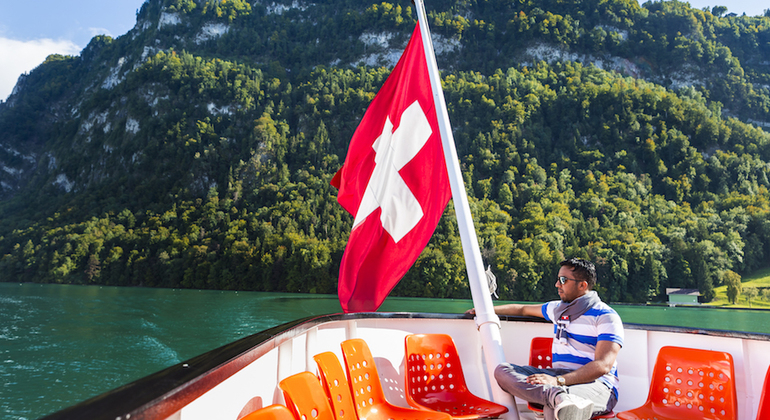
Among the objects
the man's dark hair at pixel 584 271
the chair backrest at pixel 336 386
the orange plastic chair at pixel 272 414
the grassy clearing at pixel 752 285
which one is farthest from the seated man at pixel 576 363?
the grassy clearing at pixel 752 285

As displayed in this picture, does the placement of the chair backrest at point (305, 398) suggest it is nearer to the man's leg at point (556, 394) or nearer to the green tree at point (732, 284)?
the man's leg at point (556, 394)

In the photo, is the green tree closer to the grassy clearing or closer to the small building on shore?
the grassy clearing

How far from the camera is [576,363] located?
91.0 inches

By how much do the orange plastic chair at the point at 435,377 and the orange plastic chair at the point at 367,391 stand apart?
9.0 inches

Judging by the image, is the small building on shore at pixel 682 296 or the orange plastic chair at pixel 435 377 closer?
the orange plastic chair at pixel 435 377

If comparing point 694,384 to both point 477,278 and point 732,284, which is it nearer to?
point 477,278

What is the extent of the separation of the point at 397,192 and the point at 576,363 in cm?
164

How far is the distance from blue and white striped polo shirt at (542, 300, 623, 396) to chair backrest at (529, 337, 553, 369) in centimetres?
49

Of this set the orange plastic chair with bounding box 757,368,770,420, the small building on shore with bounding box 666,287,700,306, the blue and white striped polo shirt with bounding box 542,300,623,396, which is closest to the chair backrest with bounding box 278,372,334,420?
the blue and white striped polo shirt with bounding box 542,300,623,396

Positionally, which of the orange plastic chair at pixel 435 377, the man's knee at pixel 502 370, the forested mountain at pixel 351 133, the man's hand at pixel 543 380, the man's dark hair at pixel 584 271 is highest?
the forested mountain at pixel 351 133

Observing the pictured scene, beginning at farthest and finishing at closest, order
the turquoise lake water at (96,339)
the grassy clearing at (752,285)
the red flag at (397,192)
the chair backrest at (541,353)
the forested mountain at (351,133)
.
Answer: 1. the forested mountain at (351,133)
2. the grassy clearing at (752,285)
3. the turquoise lake water at (96,339)
4. the red flag at (397,192)
5. the chair backrest at (541,353)

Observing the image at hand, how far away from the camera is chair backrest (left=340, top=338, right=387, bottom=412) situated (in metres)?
2.22

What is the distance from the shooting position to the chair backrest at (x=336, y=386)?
1.93 metres

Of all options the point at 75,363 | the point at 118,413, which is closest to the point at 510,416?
the point at 118,413
